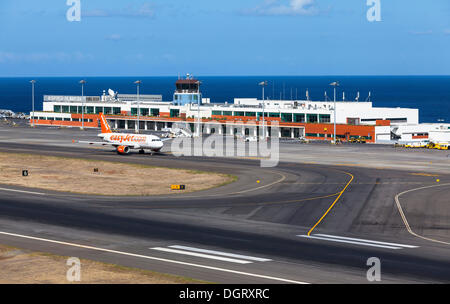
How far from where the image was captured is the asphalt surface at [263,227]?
1608 inches

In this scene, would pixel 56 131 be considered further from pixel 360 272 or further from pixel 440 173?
pixel 360 272

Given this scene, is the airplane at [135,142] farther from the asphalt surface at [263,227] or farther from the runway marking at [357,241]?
the runway marking at [357,241]

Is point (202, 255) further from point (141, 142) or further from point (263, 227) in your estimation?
point (141, 142)

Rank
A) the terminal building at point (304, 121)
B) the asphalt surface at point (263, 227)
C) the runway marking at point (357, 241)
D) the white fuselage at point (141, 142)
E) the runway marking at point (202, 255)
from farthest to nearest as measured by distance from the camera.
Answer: the terminal building at point (304, 121) → the white fuselage at point (141, 142) → the runway marking at point (357, 241) → the runway marking at point (202, 255) → the asphalt surface at point (263, 227)

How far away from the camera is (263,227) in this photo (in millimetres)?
54312

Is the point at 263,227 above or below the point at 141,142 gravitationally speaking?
below

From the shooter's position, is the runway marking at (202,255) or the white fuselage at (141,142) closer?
the runway marking at (202,255)

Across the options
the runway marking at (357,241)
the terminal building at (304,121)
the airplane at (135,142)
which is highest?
the terminal building at (304,121)

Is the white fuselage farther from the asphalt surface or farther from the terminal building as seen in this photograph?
the terminal building

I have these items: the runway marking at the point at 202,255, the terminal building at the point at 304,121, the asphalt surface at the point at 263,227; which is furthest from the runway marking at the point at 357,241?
the terminal building at the point at 304,121

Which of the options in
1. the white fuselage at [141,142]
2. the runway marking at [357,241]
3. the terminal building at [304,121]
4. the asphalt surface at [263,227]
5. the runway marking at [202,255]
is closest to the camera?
the asphalt surface at [263,227]

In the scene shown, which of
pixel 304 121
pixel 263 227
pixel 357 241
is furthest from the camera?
pixel 304 121

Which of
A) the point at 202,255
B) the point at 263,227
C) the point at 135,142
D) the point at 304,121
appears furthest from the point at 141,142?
the point at 202,255

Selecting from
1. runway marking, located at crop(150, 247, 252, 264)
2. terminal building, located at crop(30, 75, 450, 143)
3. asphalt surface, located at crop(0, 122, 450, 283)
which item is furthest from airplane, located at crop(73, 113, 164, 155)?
runway marking, located at crop(150, 247, 252, 264)
